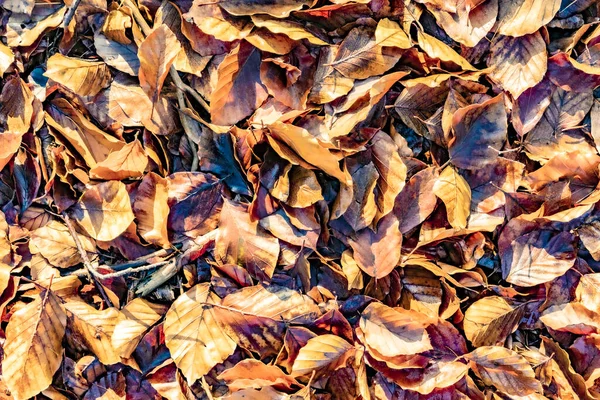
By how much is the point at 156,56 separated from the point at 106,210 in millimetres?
354

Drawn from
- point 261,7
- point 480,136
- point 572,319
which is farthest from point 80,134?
point 572,319

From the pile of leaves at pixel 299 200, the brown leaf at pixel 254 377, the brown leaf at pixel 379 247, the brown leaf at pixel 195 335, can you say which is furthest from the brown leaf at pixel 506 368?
the brown leaf at pixel 195 335

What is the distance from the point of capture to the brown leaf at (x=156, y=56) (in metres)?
1.07

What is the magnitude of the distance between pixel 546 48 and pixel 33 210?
4.06 feet

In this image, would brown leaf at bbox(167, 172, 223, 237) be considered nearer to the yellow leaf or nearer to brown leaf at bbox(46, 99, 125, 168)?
brown leaf at bbox(46, 99, 125, 168)

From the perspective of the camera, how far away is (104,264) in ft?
3.87

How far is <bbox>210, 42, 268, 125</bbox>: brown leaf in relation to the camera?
1109 mm

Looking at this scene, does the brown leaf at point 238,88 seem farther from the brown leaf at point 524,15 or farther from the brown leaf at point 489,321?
the brown leaf at point 489,321

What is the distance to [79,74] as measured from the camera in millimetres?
1136

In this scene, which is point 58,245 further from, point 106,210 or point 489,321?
point 489,321

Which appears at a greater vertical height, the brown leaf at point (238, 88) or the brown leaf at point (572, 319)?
the brown leaf at point (238, 88)

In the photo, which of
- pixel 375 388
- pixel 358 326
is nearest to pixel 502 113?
pixel 358 326

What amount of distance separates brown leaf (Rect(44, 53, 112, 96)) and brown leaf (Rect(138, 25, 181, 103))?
0.40 feet

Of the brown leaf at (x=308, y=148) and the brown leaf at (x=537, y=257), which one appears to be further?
the brown leaf at (x=537, y=257)
